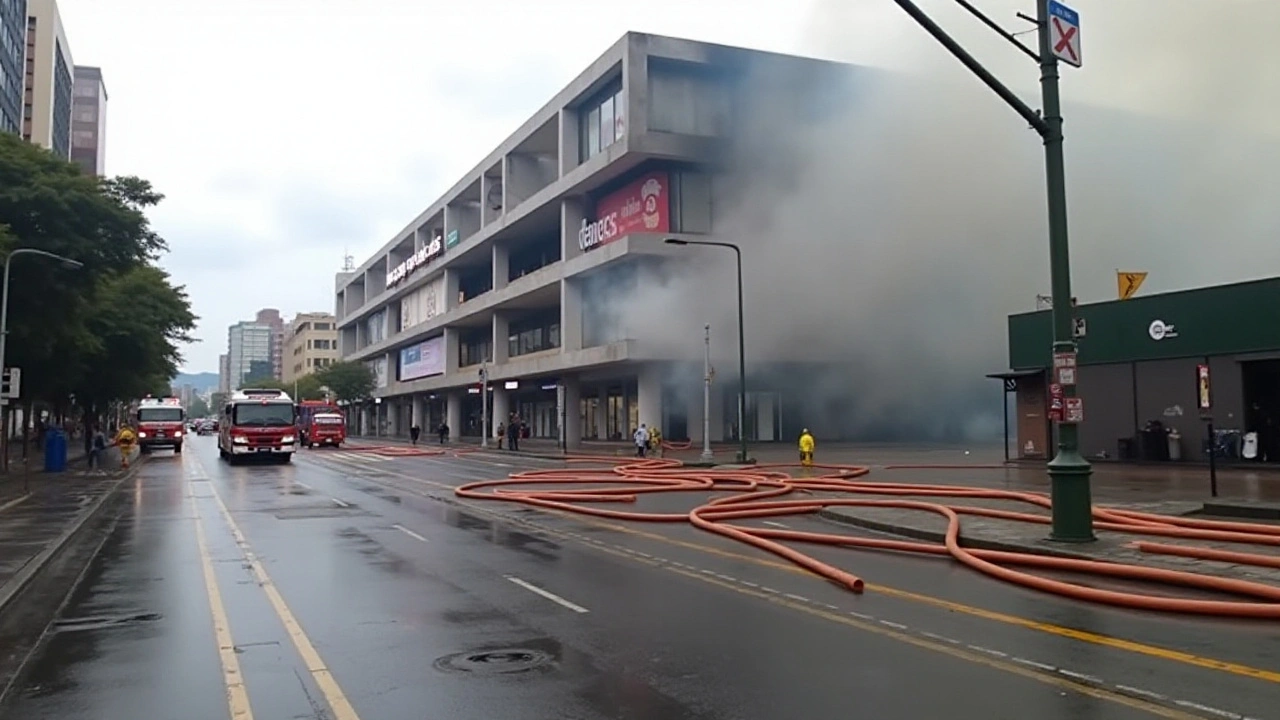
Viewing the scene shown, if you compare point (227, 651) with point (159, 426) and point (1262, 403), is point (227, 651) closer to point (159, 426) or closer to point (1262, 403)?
point (1262, 403)

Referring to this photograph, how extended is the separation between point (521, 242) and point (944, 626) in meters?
60.2

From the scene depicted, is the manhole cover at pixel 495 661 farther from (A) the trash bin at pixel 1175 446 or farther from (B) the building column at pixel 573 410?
(B) the building column at pixel 573 410

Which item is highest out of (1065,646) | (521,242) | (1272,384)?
(521,242)

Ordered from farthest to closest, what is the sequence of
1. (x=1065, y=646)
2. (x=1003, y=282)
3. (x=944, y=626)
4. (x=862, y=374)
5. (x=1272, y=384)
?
(x=862, y=374) < (x=1003, y=282) < (x=1272, y=384) < (x=944, y=626) < (x=1065, y=646)

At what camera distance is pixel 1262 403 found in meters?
26.8

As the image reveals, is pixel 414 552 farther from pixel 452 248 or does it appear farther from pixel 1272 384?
pixel 452 248

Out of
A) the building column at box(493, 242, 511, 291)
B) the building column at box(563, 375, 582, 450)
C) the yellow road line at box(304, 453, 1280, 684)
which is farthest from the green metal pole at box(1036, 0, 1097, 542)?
the building column at box(493, 242, 511, 291)

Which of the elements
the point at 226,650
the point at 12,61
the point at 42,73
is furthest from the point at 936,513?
the point at 42,73

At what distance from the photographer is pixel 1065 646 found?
7.30m

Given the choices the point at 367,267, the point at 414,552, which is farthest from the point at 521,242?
the point at 414,552

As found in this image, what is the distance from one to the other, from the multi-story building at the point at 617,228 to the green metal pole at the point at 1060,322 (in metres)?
33.7

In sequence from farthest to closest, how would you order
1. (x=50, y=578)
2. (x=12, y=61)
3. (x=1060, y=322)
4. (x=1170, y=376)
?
(x=12, y=61) < (x=1170, y=376) < (x=1060, y=322) < (x=50, y=578)

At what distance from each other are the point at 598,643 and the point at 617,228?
44.2 meters

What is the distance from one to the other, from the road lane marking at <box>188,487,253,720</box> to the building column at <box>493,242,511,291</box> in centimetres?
5294
